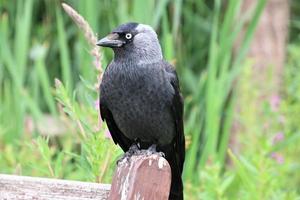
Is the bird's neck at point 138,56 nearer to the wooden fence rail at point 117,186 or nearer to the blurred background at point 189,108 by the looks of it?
the blurred background at point 189,108

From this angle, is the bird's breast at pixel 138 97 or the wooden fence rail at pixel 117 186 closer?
the wooden fence rail at pixel 117 186

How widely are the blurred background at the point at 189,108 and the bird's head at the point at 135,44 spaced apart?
3.3 inches

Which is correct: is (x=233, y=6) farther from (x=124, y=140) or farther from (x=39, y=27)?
(x=39, y=27)

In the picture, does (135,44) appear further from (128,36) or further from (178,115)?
(178,115)

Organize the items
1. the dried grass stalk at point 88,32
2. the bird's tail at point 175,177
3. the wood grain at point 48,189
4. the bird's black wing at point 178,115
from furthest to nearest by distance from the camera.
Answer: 1. the bird's black wing at point 178,115
2. the dried grass stalk at point 88,32
3. the bird's tail at point 175,177
4. the wood grain at point 48,189

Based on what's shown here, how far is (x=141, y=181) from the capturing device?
1656 mm

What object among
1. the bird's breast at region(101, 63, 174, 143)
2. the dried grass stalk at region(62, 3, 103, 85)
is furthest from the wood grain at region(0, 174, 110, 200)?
the bird's breast at region(101, 63, 174, 143)

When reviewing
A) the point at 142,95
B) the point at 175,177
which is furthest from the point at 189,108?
the point at 175,177

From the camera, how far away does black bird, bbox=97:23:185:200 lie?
2648 mm

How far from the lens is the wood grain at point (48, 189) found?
1773 mm

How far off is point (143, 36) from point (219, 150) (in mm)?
1000

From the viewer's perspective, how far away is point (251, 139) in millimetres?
3635

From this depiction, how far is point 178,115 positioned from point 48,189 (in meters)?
1.02

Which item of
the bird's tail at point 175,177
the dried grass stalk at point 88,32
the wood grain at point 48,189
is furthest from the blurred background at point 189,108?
the wood grain at point 48,189
